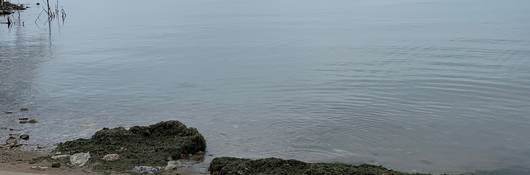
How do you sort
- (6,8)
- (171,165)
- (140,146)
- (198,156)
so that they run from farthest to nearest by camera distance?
(6,8)
(198,156)
(140,146)
(171,165)

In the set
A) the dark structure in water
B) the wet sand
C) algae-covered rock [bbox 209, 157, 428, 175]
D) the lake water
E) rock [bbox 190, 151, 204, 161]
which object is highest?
the dark structure in water

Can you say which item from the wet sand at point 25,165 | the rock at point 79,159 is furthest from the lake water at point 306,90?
the rock at point 79,159

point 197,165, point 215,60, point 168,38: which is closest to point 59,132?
point 197,165

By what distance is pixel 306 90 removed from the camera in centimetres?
1922

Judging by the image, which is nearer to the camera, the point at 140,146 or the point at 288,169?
the point at 288,169

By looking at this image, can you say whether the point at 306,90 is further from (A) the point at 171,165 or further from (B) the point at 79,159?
(B) the point at 79,159

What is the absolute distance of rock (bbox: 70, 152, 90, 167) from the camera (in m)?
10.5

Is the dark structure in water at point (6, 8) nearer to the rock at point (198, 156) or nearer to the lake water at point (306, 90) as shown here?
Answer: the lake water at point (306, 90)

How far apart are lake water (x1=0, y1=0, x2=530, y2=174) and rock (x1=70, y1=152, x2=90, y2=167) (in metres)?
2.48

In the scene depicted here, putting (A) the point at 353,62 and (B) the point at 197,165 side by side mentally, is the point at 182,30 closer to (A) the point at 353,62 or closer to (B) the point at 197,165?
(A) the point at 353,62

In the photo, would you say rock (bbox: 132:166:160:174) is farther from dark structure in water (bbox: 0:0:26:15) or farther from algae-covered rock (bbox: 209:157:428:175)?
dark structure in water (bbox: 0:0:26:15)

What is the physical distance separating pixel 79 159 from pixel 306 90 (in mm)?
9621

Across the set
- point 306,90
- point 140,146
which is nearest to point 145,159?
point 140,146

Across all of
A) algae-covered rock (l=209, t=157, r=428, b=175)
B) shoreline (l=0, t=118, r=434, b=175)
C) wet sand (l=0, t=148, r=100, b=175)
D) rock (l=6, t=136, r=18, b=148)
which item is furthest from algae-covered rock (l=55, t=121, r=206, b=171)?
algae-covered rock (l=209, t=157, r=428, b=175)
